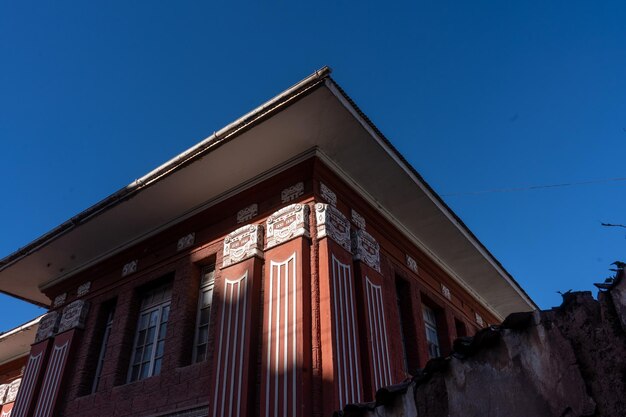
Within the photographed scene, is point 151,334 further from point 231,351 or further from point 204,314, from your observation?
point 231,351

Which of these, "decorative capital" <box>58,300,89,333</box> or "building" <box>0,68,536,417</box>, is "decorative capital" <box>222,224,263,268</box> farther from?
"decorative capital" <box>58,300,89,333</box>

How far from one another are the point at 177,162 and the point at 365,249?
3.13 meters

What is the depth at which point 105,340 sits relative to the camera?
28.5ft

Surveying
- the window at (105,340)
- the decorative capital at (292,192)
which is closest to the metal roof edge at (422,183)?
the decorative capital at (292,192)

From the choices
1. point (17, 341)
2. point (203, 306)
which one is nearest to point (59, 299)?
point (203, 306)

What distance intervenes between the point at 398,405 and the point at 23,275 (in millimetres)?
9706

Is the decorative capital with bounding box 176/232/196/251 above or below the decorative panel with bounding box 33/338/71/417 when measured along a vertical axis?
above

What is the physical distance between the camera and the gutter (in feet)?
20.4

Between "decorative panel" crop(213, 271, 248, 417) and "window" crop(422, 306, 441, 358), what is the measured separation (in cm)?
412

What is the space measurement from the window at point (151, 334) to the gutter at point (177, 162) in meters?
1.71

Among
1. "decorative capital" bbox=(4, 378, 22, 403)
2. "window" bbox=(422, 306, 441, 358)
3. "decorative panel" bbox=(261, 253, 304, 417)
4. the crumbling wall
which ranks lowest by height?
the crumbling wall

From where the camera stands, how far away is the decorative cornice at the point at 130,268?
8820 millimetres

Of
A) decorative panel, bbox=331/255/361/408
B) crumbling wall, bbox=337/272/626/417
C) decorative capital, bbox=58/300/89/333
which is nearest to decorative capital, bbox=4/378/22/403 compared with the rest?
decorative capital, bbox=58/300/89/333

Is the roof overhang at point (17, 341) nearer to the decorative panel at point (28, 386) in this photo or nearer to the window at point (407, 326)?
the decorative panel at point (28, 386)
